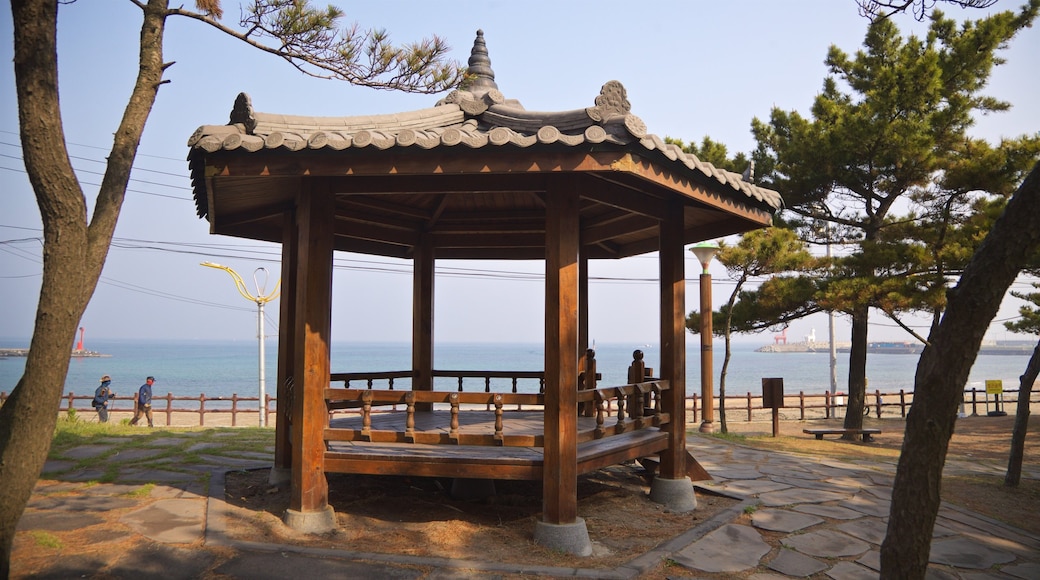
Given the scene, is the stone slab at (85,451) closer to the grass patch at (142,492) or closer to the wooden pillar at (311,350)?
the grass patch at (142,492)

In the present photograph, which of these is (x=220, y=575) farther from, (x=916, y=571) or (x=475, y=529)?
(x=916, y=571)

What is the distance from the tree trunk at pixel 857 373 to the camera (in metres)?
15.4

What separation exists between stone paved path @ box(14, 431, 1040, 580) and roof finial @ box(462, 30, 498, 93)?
14.2 ft

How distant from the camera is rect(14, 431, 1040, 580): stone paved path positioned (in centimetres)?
460

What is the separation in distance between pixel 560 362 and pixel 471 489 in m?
2.11

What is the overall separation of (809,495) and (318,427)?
17.0 feet

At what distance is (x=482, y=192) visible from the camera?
5.80 metres

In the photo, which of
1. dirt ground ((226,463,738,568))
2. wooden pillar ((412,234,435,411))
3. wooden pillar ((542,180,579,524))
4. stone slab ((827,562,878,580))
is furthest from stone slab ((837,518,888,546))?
wooden pillar ((412,234,435,411))

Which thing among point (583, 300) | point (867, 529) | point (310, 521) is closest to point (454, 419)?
point (310, 521)

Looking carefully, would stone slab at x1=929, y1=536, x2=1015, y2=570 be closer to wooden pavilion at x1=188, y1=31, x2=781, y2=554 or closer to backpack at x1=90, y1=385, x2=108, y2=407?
wooden pavilion at x1=188, y1=31, x2=781, y2=554

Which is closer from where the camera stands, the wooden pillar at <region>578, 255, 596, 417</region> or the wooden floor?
the wooden floor

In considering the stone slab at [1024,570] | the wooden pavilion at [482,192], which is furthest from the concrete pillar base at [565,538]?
the stone slab at [1024,570]

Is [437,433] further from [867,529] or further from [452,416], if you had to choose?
[867,529]

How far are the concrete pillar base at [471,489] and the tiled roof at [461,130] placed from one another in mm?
3379
